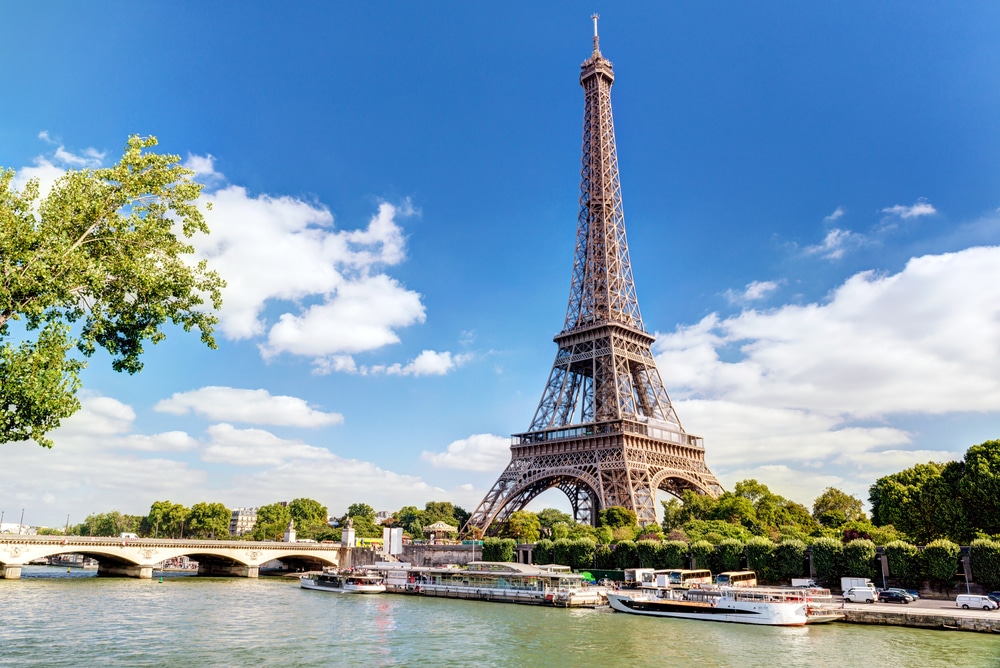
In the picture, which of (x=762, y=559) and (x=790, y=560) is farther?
(x=762, y=559)

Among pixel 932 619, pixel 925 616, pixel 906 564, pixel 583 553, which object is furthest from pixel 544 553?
pixel 932 619

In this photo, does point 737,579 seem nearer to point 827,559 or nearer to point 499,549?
point 827,559

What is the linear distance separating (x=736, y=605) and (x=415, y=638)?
19.9m

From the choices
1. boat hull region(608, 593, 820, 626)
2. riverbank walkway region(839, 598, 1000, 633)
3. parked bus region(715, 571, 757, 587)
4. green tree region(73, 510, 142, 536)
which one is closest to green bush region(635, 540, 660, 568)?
parked bus region(715, 571, 757, 587)

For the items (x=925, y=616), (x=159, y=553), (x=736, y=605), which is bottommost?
(x=159, y=553)

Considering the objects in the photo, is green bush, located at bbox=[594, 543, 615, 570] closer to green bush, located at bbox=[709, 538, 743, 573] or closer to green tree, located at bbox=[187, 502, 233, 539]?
green bush, located at bbox=[709, 538, 743, 573]

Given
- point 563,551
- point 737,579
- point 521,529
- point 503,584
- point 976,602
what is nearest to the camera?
point 976,602

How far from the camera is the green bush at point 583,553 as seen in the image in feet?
207

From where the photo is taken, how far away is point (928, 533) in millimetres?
59594

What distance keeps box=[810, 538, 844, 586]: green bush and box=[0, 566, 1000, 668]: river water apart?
1431cm

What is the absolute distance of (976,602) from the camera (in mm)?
40188

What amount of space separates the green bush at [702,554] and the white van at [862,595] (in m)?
12.6

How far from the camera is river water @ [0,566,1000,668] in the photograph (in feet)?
89.8

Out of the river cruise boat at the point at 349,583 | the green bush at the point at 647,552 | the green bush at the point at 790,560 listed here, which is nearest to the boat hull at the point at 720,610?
the green bush at the point at 647,552
